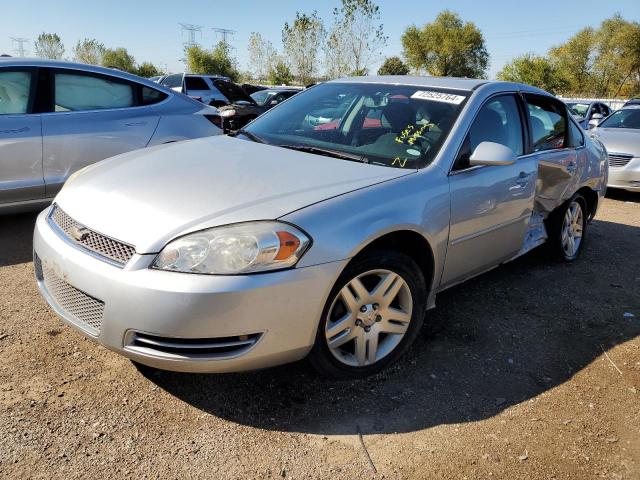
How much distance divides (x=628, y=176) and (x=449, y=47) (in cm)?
5452

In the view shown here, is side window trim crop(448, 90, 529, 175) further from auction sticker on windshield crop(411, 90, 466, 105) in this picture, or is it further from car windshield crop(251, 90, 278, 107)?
car windshield crop(251, 90, 278, 107)

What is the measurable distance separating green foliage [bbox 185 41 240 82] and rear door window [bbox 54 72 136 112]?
195ft

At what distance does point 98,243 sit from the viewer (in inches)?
91.8

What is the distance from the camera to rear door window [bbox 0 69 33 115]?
4.46m

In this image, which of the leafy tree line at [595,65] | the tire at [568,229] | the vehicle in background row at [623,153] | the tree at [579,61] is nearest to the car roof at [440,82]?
the tire at [568,229]

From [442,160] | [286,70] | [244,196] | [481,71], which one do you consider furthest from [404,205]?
[481,71]

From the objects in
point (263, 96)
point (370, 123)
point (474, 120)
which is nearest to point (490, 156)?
point (474, 120)

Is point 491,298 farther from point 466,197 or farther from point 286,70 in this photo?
point 286,70

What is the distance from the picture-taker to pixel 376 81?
3.79m

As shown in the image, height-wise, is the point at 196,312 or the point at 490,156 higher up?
the point at 490,156

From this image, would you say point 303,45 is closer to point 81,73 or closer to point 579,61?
point 579,61

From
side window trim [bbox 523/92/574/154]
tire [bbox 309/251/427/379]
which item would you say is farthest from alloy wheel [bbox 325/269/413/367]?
side window trim [bbox 523/92/574/154]

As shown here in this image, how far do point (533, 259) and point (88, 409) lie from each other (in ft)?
12.9

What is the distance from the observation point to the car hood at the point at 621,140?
26.7ft
